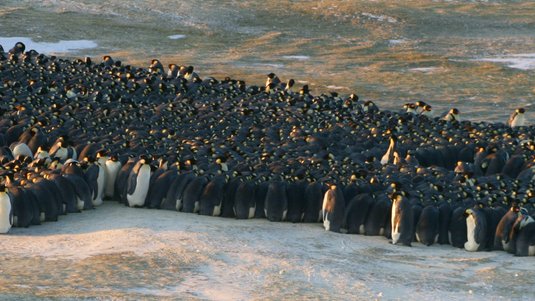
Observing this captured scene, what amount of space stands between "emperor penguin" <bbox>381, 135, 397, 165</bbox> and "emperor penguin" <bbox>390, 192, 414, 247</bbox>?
3468 millimetres

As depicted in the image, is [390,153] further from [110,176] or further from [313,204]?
[110,176]

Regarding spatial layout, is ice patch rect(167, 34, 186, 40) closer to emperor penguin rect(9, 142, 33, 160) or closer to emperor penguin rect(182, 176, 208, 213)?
emperor penguin rect(9, 142, 33, 160)

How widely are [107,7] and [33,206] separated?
1110 inches

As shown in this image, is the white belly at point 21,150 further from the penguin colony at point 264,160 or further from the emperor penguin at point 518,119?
the emperor penguin at point 518,119

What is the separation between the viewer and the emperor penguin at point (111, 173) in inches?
650

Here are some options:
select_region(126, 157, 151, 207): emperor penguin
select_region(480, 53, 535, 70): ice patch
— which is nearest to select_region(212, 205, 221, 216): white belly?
select_region(126, 157, 151, 207): emperor penguin

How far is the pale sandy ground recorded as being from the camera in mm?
11859

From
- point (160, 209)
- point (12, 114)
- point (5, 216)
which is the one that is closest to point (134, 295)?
point (5, 216)

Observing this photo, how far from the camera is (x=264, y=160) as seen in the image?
55.9 feet

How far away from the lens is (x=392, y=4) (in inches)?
1737

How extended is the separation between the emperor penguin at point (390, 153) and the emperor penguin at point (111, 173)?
14.0 feet

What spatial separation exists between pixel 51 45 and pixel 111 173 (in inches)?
798

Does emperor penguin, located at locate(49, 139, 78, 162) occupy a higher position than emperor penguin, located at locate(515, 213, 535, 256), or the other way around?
emperor penguin, located at locate(49, 139, 78, 162)

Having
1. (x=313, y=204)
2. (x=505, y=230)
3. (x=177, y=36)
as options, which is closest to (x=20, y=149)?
(x=313, y=204)
